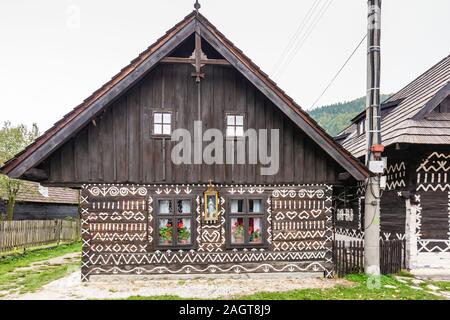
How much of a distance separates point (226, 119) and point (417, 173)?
7181 millimetres

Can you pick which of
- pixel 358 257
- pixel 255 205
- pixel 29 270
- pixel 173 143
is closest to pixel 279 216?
pixel 255 205

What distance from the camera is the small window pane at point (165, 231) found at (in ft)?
35.6

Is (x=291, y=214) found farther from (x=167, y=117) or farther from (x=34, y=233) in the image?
(x=34, y=233)

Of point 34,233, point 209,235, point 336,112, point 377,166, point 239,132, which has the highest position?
point 336,112

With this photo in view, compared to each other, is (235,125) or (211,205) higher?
(235,125)

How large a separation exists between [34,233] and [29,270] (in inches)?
295

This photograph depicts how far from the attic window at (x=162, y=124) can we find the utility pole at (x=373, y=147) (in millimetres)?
6160

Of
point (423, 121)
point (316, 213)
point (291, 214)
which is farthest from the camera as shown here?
point (423, 121)

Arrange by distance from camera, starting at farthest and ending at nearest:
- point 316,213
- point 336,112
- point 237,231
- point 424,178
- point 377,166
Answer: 1. point 336,112
2. point 424,178
3. point 316,213
4. point 237,231
5. point 377,166

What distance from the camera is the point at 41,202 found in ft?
84.8

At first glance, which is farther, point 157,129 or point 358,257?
point 358,257
